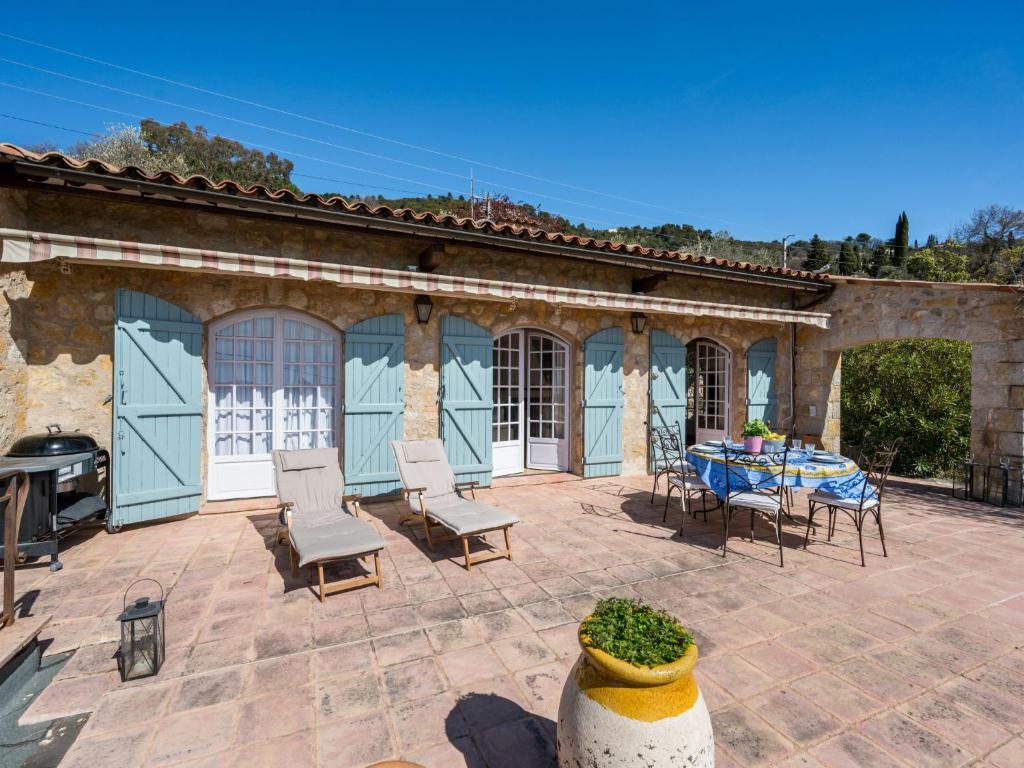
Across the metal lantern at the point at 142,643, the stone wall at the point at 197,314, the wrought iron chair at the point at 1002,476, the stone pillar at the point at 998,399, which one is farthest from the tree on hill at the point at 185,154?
→ the wrought iron chair at the point at 1002,476

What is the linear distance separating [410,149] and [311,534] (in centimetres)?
1603

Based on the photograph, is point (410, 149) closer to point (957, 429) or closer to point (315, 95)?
point (315, 95)

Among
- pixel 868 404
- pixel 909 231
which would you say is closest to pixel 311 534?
pixel 868 404

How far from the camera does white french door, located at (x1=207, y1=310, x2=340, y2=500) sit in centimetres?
645

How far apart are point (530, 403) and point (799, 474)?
15.5 feet

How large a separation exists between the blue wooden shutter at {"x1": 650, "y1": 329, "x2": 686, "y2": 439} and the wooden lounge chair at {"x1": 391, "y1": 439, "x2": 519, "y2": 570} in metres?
4.69

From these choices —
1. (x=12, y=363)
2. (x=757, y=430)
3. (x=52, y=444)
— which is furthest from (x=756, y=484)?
(x=12, y=363)

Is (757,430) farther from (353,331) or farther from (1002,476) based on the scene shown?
(353,331)

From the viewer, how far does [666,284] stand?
354 inches

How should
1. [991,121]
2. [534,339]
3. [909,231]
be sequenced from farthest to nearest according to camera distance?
[909,231], [991,121], [534,339]

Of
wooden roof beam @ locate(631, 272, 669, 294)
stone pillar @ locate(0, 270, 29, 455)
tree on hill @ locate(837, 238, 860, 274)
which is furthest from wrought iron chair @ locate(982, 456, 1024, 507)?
tree on hill @ locate(837, 238, 860, 274)

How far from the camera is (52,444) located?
4.99 meters

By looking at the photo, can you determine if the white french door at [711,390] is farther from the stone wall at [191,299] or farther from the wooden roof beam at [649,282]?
the stone wall at [191,299]

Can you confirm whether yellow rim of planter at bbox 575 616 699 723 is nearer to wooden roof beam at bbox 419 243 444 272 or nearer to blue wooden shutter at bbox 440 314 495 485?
blue wooden shutter at bbox 440 314 495 485
